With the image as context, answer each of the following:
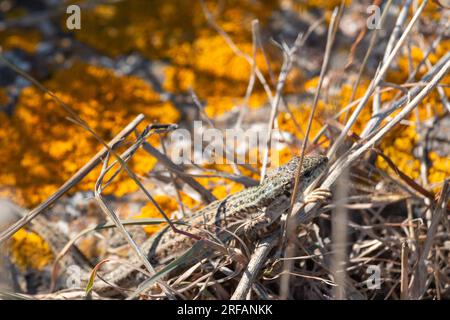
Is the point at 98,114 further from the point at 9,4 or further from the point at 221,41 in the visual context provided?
the point at 9,4

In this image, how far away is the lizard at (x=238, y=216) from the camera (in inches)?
100.0

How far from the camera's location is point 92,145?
333 cm

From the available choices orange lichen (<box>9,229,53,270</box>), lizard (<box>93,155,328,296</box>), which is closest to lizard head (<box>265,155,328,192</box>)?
lizard (<box>93,155,328,296</box>)

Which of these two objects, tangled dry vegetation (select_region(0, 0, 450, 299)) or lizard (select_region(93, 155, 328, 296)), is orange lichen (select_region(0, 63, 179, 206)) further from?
lizard (select_region(93, 155, 328, 296))

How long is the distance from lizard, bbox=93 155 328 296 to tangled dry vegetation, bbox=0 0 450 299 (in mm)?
71

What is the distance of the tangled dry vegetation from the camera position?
2441 mm

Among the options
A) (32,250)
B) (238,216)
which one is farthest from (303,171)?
(32,250)

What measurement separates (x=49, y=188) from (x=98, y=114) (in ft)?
1.75

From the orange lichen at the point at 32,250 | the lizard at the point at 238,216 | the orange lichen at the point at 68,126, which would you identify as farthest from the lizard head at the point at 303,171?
the orange lichen at the point at 32,250

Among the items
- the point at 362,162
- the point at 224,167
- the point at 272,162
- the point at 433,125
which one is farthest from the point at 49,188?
the point at 433,125

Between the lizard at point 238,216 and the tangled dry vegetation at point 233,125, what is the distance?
7 cm

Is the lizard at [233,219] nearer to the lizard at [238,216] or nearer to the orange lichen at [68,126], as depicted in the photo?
the lizard at [238,216]

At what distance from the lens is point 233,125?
3.37 meters

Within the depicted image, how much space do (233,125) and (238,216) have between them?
839mm
